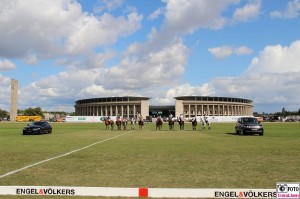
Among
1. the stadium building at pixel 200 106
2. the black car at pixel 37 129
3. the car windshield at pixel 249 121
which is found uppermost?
the stadium building at pixel 200 106

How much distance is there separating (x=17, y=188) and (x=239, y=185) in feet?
16.4

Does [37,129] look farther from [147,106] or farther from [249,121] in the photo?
[147,106]

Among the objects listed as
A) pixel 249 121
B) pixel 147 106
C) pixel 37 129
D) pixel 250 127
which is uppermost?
pixel 147 106

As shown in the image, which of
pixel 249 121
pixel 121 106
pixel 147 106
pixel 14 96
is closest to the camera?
pixel 249 121

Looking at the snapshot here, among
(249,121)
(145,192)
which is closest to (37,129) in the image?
(249,121)

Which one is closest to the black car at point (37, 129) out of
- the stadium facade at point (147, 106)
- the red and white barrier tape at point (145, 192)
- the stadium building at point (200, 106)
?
the red and white barrier tape at point (145, 192)

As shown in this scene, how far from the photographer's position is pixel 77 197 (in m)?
7.77

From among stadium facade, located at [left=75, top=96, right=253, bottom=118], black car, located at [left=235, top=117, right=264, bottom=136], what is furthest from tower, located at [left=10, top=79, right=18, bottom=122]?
black car, located at [left=235, top=117, right=264, bottom=136]

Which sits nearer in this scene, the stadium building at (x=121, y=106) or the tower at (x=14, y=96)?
the tower at (x=14, y=96)

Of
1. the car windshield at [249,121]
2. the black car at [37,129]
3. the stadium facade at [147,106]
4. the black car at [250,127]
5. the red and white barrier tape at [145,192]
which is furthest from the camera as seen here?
the stadium facade at [147,106]

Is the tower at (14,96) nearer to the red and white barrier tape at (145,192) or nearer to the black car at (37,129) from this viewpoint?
the black car at (37,129)

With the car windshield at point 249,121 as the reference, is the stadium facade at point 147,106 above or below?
above

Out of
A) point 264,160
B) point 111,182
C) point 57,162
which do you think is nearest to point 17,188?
point 111,182

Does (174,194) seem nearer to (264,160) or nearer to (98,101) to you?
(264,160)
